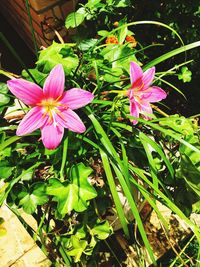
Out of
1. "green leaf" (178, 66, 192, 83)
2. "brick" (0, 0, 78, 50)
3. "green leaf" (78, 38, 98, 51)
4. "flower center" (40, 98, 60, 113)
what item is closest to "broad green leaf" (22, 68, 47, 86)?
"flower center" (40, 98, 60, 113)

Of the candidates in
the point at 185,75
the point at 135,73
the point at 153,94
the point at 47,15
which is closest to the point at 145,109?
the point at 153,94

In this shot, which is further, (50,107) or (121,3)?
(121,3)

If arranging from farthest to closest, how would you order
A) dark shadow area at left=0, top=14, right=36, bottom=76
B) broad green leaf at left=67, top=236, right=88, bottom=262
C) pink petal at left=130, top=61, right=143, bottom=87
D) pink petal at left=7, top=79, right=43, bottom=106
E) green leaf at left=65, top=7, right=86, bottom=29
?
dark shadow area at left=0, top=14, right=36, bottom=76
green leaf at left=65, top=7, right=86, bottom=29
broad green leaf at left=67, top=236, right=88, bottom=262
pink petal at left=130, top=61, right=143, bottom=87
pink petal at left=7, top=79, right=43, bottom=106

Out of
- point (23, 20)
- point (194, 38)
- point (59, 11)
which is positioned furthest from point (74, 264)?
point (23, 20)

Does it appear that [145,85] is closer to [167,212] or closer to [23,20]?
[167,212]

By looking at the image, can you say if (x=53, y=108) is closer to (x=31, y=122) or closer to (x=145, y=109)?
(x=31, y=122)

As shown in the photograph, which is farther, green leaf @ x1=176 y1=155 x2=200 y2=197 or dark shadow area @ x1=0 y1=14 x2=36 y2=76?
dark shadow area @ x1=0 y1=14 x2=36 y2=76

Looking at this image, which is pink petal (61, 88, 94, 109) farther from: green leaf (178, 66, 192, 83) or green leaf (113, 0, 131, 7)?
green leaf (178, 66, 192, 83)
